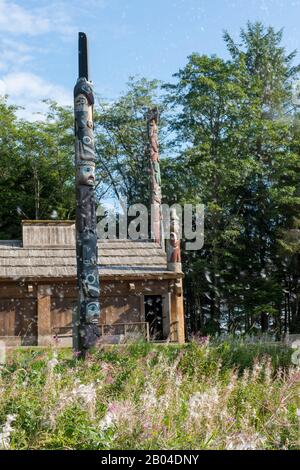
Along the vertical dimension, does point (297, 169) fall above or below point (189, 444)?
above

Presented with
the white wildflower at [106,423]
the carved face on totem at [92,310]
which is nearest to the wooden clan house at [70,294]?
the carved face on totem at [92,310]

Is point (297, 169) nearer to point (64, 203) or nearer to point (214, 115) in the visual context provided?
point (214, 115)

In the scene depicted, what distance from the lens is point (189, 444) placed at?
5.43 metres

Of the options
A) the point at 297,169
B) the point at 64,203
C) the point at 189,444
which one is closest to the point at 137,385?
the point at 189,444

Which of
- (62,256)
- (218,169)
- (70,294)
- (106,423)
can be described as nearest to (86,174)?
(70,294)

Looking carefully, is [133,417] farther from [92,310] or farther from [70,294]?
[70,294]

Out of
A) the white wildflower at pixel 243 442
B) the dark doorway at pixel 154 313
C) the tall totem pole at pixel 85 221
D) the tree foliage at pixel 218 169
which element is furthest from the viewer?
the tree foliage at pixel 218 169

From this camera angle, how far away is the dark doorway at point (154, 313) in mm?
24172

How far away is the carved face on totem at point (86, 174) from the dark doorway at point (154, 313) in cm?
993

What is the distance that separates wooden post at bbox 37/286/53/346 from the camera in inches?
908

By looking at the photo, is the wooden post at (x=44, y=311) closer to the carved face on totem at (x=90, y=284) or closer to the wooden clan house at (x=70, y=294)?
the wooden clan house at (x=70, y=294)

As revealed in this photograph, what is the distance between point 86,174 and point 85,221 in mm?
1290

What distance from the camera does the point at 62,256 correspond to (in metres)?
24.6
